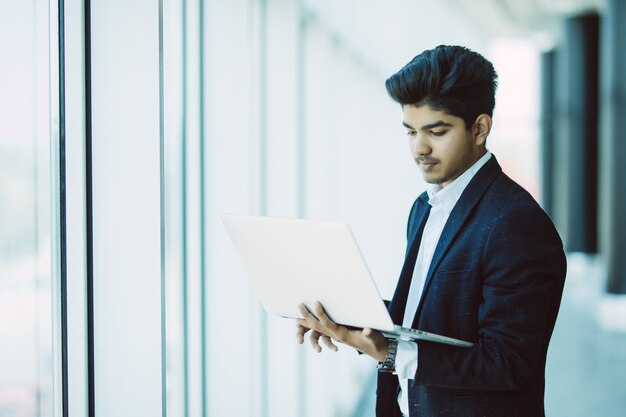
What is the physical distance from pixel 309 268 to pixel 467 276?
30cm

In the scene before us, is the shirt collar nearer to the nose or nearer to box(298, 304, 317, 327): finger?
the nose

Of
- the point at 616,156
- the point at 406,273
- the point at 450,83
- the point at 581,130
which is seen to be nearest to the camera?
the point at 450,83

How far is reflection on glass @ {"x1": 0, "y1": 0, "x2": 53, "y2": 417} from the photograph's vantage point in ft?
3.73

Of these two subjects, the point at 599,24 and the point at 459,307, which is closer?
the point at 459,307

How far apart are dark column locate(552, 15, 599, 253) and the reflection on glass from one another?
28.2 ft

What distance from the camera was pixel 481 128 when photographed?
1225 mm

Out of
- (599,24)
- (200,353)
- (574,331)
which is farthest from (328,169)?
(599,24)

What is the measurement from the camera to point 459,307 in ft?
3.77

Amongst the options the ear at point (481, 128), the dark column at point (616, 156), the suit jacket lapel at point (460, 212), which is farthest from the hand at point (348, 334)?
the dark column at point (616, 156)

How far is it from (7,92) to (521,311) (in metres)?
1.02

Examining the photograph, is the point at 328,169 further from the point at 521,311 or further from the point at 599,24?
the point at 599,24

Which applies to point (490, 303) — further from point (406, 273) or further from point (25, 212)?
point (25, 212)

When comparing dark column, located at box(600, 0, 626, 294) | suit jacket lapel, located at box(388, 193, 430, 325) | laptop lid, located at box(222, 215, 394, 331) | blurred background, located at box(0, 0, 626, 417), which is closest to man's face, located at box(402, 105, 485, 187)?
suit jacket lapel, located at box(388, 193, 430, 325)

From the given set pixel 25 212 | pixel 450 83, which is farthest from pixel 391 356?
pixel 25 212
